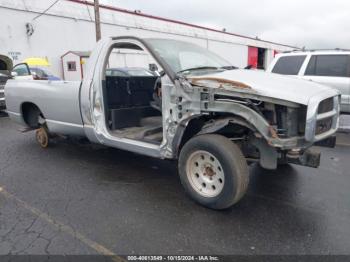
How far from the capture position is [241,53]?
3522cm

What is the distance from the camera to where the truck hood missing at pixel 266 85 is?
2.87 m

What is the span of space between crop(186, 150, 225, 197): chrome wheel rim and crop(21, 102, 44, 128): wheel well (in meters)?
3.49

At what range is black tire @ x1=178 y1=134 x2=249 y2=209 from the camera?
304cm

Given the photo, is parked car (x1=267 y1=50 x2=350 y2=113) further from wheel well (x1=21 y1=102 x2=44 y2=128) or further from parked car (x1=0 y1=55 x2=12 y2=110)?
parked car (x1=0 y1=55 x2=12 y2=110)

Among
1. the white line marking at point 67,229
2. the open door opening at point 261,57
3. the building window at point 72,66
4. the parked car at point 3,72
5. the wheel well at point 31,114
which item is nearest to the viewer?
the white line marking at point 67,229

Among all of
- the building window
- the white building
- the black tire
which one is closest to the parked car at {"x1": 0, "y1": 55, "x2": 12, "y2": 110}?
the white building

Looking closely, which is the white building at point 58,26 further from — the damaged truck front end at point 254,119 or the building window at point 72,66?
the damaged truck front end at point 254,119

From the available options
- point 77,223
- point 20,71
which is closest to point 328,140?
point 77,223

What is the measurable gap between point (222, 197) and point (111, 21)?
64.7 feet

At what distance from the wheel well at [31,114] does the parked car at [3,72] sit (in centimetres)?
540

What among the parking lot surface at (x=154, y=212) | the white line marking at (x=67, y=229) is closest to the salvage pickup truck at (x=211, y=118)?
the parking lot surface at (x=154, y=212)

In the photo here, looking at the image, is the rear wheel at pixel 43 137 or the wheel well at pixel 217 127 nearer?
the wheel well at pixel 217 127

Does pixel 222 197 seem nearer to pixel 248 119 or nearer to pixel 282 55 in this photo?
pixel 248 119

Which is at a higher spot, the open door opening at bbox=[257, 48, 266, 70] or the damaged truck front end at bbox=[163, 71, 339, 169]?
the open door opening at bbox=[257, 48, 266, 70]
